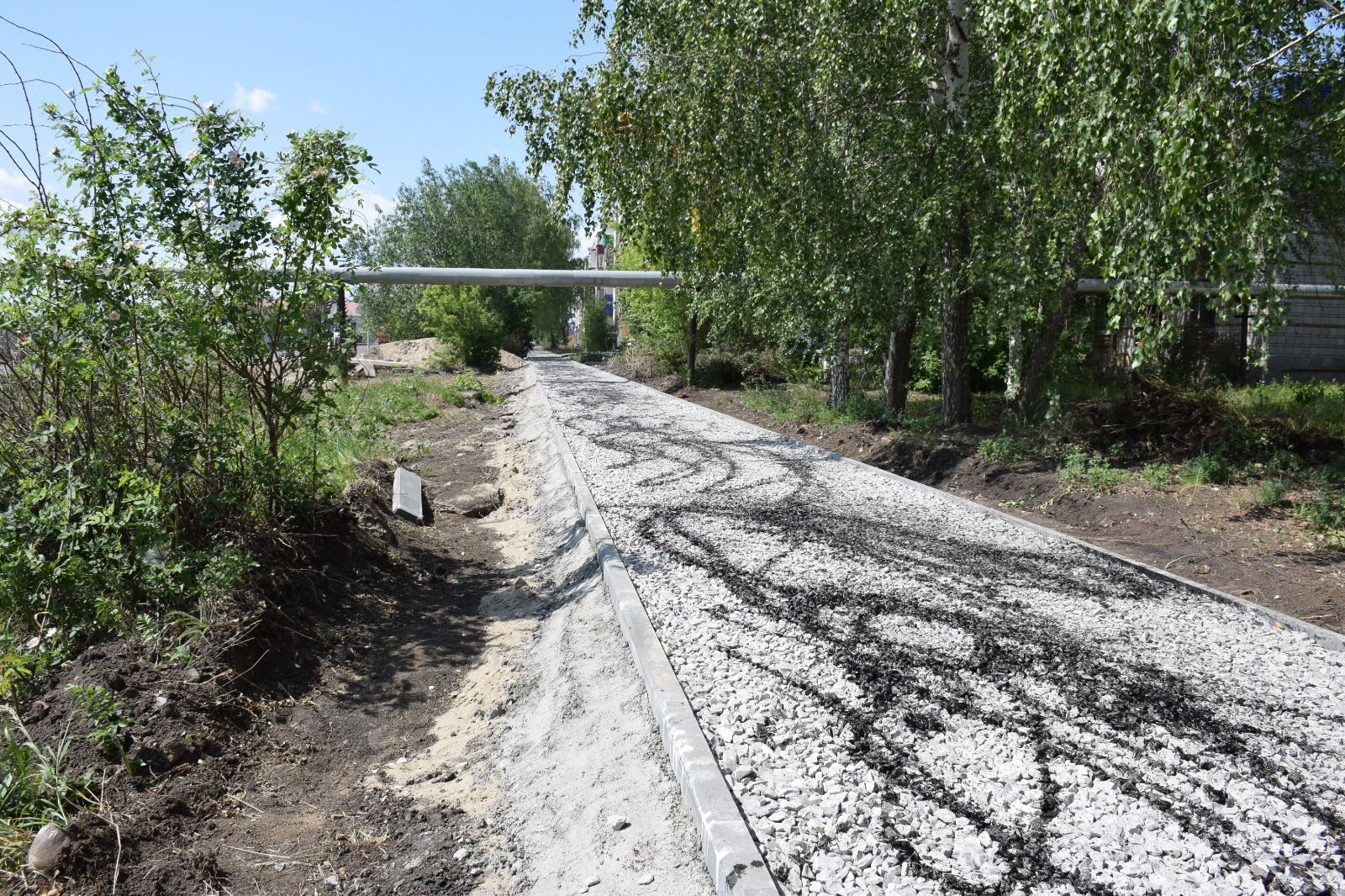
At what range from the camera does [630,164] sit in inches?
445

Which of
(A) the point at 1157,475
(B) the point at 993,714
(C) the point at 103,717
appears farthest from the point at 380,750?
(A) the point at 1157,475

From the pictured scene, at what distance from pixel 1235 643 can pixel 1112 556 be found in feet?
5.31

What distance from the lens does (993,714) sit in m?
3.72

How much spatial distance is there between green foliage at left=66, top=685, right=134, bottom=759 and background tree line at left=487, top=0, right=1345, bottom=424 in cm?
579

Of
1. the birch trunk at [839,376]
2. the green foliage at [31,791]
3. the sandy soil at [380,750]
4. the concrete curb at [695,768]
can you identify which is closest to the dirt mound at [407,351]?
the birch trunk at [839,376]

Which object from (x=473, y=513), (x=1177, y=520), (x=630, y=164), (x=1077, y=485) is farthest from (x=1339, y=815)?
(x=630, y=164)

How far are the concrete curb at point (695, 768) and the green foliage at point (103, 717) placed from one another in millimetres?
2188

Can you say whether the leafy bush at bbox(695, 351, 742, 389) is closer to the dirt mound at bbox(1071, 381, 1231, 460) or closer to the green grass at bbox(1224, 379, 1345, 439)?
the green grass at bbox(1224, 379, 1345, 439)

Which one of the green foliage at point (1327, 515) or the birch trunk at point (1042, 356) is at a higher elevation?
the birch trunk at point (1042, 356)

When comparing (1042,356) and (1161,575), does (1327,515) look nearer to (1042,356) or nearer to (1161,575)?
(1161,575)

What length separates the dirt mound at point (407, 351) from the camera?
33.3 m

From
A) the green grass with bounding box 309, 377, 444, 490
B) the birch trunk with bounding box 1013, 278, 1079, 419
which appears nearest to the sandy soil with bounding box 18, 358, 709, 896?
the green grass with bounding box 309, 377, 444, 490

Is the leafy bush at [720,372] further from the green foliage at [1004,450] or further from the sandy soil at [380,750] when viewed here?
the sandy soil at [380,750]

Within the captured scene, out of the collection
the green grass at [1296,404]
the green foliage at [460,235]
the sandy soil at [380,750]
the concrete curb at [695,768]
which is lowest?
the sandy soil at [380,750]
